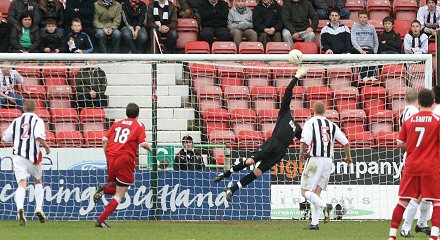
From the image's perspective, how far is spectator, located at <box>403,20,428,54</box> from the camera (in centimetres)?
2278

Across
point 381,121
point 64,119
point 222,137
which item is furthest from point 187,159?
point 381,121

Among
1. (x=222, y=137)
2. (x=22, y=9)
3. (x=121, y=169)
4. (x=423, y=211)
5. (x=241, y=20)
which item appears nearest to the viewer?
(x=423, y=211)

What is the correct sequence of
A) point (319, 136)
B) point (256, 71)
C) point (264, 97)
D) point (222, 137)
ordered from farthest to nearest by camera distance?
point (256, 71) → point (264, 97) → point (222, 137) → point (319, 136)

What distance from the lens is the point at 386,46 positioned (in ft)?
76.2

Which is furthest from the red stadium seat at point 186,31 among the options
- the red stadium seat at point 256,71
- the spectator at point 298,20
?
the red stadium seat at point 256,71

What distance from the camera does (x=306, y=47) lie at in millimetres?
23031

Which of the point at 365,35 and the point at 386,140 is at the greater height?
the point at 365,35

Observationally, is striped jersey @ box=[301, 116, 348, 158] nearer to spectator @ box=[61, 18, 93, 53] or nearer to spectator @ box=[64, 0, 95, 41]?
spectator @ box=[61, 18, 93, 53]

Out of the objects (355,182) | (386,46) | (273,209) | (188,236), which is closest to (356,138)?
(355,182)

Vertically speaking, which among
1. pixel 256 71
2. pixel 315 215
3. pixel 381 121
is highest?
pixel 256 71

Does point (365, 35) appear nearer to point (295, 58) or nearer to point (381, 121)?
point (381, 121)

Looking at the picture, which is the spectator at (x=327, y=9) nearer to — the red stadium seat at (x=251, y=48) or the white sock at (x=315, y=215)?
the red stadium seat at (x=251, y=48)

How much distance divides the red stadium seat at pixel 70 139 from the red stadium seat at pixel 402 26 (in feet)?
27.7

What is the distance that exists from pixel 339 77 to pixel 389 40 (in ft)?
12.0
